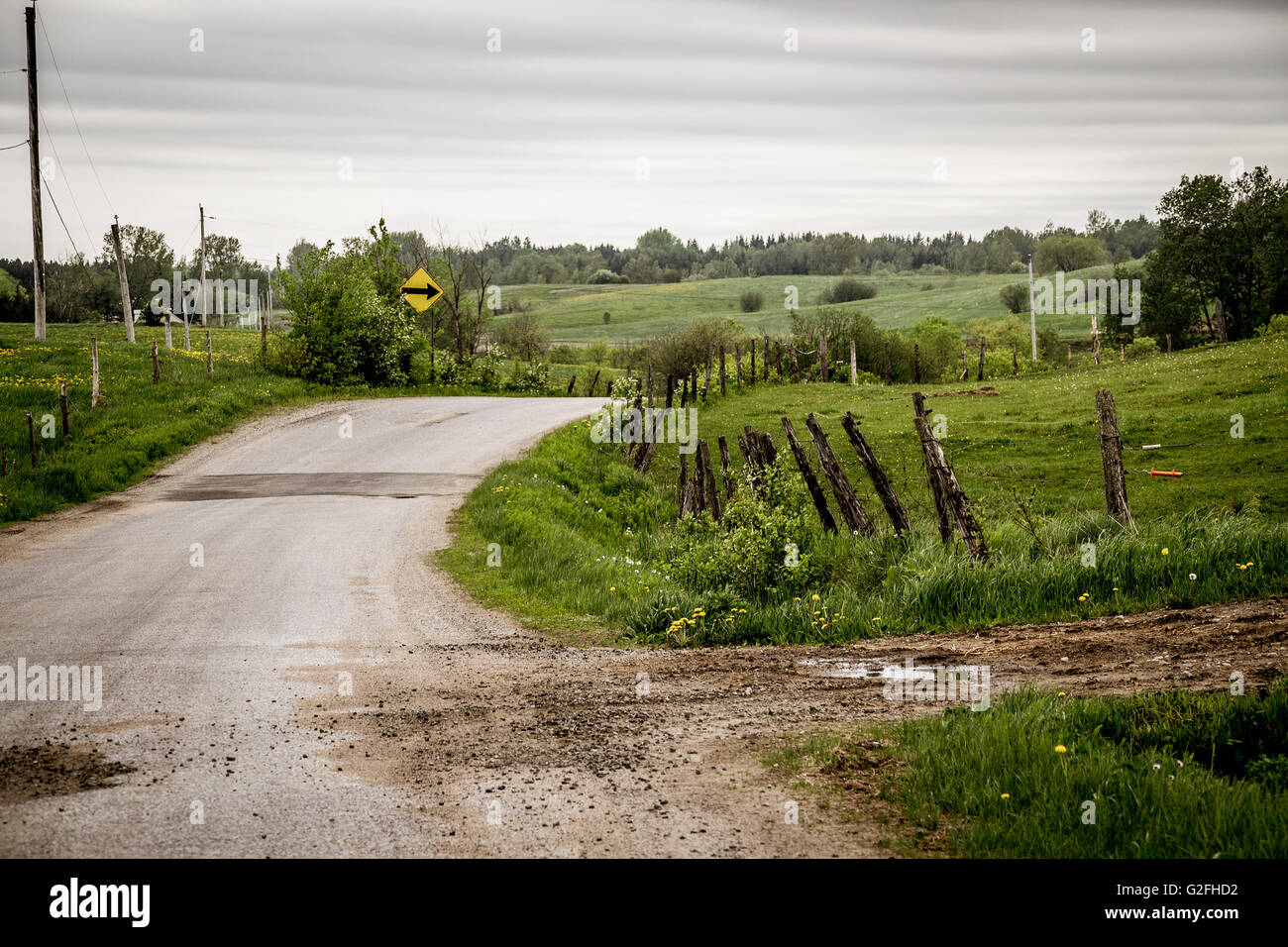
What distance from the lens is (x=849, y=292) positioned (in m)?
170

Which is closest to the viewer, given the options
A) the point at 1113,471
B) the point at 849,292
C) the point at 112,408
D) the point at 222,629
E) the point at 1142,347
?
the point at 222,629

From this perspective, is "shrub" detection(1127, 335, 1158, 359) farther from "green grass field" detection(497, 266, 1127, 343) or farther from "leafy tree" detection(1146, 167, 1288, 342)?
"green grass field" detection(497, 266, 1127, 343)

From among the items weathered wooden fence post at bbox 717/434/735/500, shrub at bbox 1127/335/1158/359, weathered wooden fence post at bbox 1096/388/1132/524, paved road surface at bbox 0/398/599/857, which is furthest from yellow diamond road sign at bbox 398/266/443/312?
shrub at bbox 1127/335/1158/359

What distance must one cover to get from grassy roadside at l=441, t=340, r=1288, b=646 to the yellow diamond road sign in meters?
12.8

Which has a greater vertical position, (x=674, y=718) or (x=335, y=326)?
(x=335, y=326)

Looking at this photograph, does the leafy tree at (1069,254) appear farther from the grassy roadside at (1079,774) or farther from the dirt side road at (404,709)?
the grassy roadside at (1079,774)

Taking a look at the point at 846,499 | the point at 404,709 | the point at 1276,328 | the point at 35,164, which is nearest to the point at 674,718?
the point at 404,709

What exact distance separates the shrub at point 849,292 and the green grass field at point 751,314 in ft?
6.13

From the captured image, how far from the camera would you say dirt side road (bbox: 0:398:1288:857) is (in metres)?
5.29

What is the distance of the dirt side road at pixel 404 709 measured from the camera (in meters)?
5.29

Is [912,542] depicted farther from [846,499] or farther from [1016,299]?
[1016,299]

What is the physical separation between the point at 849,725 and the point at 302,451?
65.3ft

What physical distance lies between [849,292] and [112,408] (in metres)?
156

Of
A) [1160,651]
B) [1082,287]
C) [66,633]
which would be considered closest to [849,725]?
[1160,651]
